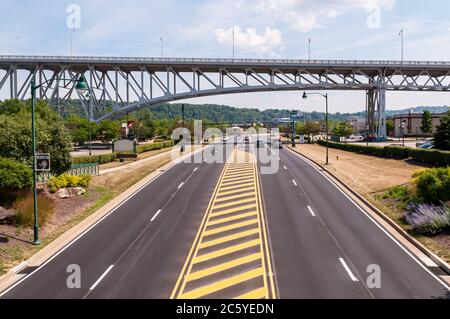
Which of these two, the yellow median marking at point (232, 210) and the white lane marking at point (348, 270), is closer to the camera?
the white lane marking at point (348, 270)

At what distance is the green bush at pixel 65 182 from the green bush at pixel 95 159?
33.3 ft

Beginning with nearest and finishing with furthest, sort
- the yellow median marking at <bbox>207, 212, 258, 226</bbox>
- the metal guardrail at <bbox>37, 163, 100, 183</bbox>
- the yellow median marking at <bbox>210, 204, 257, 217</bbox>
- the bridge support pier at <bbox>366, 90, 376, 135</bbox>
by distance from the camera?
1. the yellow median marking at <bbox>207, 212, 258, 226</bbox>
2. the yellow median marking at <bbox>210, 204, 257, 217</bbox>
3. the metal guardrail at <bbox>37, 163, 100, 183</bbox>
4. the bridge support pier at <bbox>366, 90, 376, 135</bbox>

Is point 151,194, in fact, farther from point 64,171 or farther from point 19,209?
point 19,209

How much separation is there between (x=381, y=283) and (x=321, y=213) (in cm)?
1083

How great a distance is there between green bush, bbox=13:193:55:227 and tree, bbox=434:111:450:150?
41.4m

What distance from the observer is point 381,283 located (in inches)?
611

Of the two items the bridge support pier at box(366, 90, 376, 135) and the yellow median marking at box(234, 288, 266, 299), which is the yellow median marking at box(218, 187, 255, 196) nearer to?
the yellow median marking at box(234, 288, 266, 299)

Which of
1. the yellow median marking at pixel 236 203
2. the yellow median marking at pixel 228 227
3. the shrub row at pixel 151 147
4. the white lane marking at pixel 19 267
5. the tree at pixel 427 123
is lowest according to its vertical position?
the white lane marking at pixel 19 267

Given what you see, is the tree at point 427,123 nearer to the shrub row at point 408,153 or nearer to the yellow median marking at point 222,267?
the shrub row at point 408,153

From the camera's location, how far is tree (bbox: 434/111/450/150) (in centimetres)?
4956

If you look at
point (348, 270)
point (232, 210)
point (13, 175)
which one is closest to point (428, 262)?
point (348, 270)

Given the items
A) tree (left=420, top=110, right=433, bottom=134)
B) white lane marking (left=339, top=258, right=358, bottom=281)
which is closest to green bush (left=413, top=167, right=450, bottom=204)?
white lane marking (left=339, top=258, right=358, bottom=281)

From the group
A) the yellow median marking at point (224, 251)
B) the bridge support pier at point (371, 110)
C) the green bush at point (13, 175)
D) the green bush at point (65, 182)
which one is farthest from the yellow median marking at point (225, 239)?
the bridge support pier at point (371, 110)

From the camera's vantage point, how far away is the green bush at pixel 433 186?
993 inches
